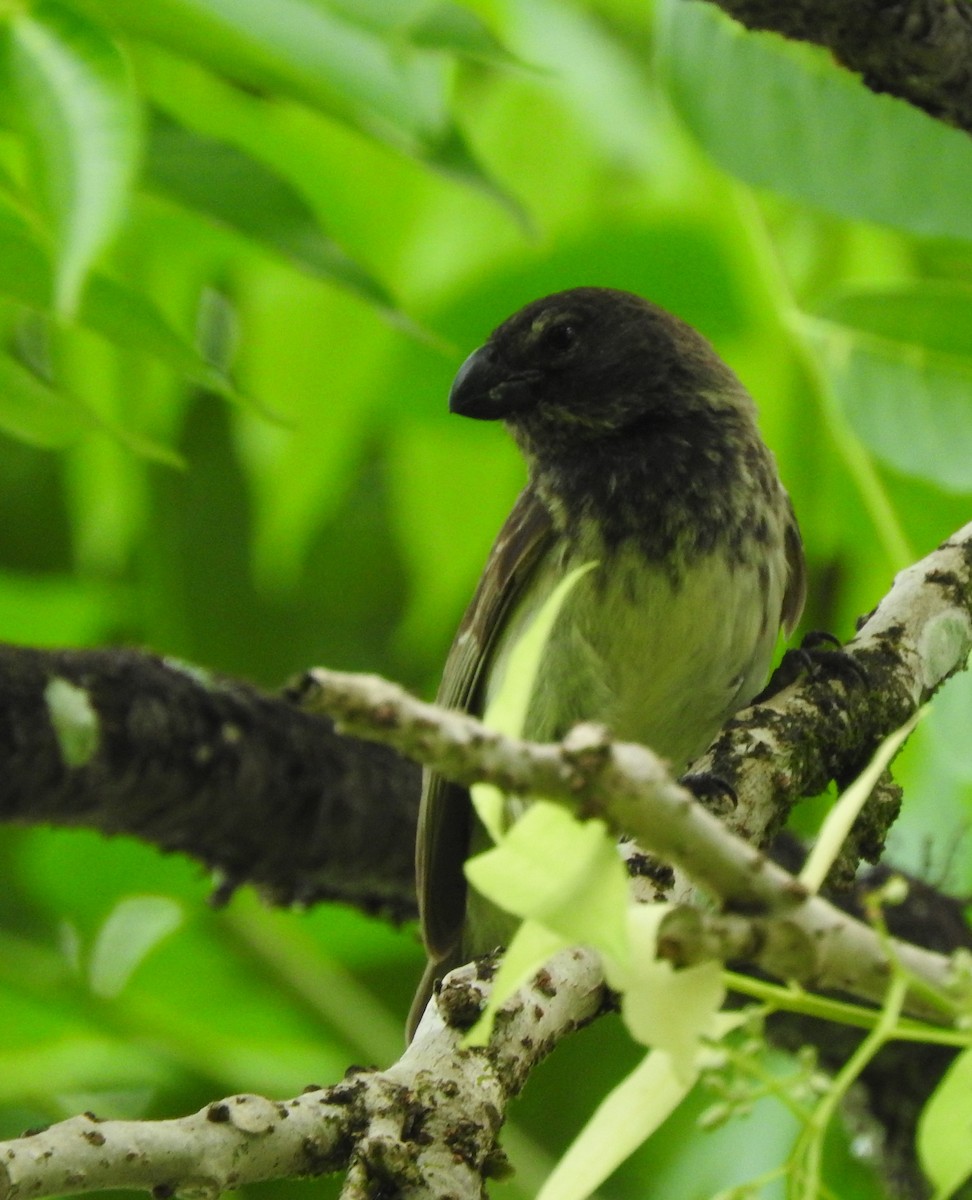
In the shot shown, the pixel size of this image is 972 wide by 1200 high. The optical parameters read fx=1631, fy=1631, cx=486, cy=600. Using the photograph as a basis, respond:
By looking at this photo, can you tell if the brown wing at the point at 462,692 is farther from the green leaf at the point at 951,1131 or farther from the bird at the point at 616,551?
the green leaf at the point at 951,1131

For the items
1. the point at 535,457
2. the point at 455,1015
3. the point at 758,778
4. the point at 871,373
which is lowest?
the point at 455,1015

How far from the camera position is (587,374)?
382cm

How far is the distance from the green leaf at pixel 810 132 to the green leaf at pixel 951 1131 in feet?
5.59

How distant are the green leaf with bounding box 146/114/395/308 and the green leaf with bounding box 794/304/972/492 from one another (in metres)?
0.83

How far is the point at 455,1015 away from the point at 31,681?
1490mm

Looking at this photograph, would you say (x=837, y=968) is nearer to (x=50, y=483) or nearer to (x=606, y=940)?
(x=606, y=940)

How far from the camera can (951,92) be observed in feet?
8.12

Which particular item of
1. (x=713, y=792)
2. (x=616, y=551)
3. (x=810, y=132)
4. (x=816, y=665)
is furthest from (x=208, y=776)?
(x=810, y=132)

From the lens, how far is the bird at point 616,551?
11.0ft

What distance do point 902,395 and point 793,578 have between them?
0.92 meters

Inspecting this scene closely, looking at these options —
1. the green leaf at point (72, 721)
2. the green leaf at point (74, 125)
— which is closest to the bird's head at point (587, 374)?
the green leaf at point (72, 721)

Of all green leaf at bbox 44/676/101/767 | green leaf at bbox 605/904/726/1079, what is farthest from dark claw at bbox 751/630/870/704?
green leaf at bbox 605/904/726/1079

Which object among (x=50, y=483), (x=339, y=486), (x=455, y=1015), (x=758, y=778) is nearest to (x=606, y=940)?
(x=455, y=1015)

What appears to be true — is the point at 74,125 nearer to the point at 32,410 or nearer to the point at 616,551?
the point at 32,410
